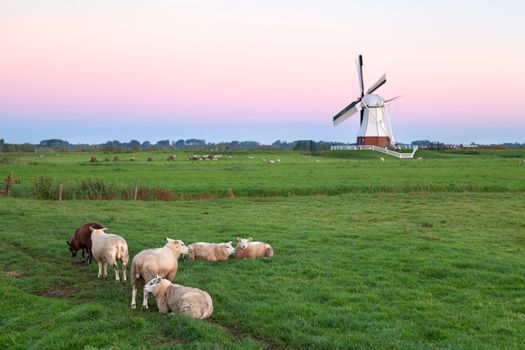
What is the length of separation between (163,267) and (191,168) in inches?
1895

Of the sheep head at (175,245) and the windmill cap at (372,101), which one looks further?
the windmill cap at (372,101)

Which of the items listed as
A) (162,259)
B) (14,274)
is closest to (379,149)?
(14,274)

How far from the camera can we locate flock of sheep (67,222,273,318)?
1068cm

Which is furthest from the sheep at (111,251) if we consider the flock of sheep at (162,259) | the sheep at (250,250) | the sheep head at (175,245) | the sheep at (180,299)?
the sheep at (250,250)

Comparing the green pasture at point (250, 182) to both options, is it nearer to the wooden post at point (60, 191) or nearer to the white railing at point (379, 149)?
the wooden post at point (60, 191)

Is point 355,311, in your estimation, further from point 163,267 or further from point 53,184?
point 53,184

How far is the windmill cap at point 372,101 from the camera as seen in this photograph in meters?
101

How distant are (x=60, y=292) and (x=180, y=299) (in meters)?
4.03

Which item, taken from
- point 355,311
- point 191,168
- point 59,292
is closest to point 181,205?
point 59,292

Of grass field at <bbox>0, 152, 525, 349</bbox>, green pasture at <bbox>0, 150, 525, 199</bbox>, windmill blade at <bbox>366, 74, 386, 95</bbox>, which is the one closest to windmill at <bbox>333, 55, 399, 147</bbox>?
windmill blade at <bbox>366, 74, 386, 95</bbox>

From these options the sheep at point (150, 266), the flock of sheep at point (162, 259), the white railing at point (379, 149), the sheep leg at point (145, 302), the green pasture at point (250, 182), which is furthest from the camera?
the white railing at point (379, 149)

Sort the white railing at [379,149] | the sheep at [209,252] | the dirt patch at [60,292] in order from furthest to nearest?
the white railing at [379,149], the sheep at [209,252], the dirt patch at [60,292]

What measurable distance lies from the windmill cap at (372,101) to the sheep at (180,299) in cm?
9433

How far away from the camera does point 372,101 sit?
10138 centimetres
